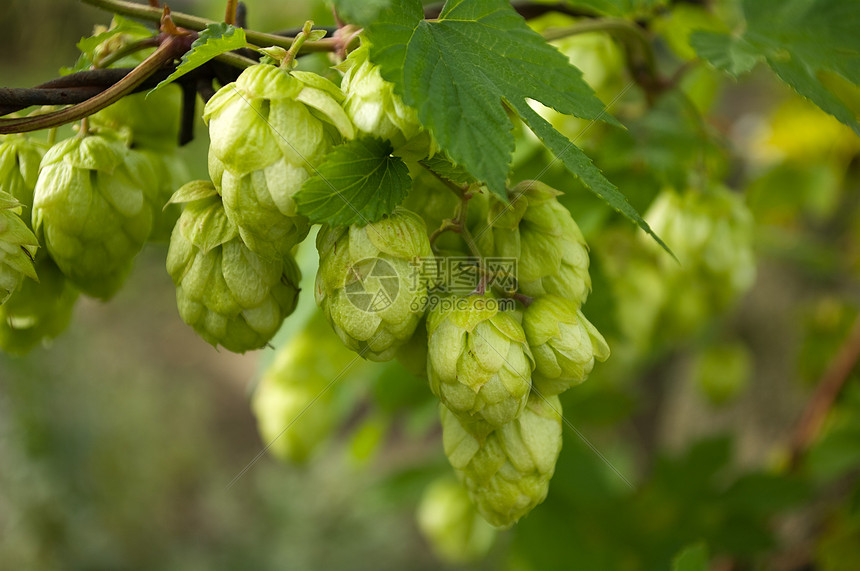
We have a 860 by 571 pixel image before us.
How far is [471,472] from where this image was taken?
23.1 inches

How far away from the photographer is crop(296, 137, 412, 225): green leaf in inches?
18.1

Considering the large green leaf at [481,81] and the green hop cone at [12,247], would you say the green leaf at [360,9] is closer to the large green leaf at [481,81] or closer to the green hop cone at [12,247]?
the large green leaf at [481,81]

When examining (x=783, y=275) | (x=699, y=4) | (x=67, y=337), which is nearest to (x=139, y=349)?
(x=67, y=337)

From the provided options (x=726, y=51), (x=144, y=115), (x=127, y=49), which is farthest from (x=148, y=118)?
(x=726, y=51)

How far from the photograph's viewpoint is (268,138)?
1.51ft

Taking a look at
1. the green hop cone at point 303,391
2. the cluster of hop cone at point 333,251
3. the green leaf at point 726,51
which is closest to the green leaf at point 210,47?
the cluster of hop cone at point 333,251

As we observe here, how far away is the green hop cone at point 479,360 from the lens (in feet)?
1.64

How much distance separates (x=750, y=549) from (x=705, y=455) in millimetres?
175

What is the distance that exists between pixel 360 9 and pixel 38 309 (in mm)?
408

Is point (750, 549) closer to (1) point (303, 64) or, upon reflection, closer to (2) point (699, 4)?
(2) point (699, 4)

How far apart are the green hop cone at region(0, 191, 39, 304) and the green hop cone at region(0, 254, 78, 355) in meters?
0.09

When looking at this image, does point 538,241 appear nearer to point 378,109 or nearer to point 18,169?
point 378,109

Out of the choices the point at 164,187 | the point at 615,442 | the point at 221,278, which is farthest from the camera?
the point at 615,442

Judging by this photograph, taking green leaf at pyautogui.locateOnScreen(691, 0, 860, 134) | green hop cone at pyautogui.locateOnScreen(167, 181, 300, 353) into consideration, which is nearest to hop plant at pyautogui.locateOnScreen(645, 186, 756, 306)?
green leaf at pyautogui.locateOnScreen(691, 0, 860, 134)
